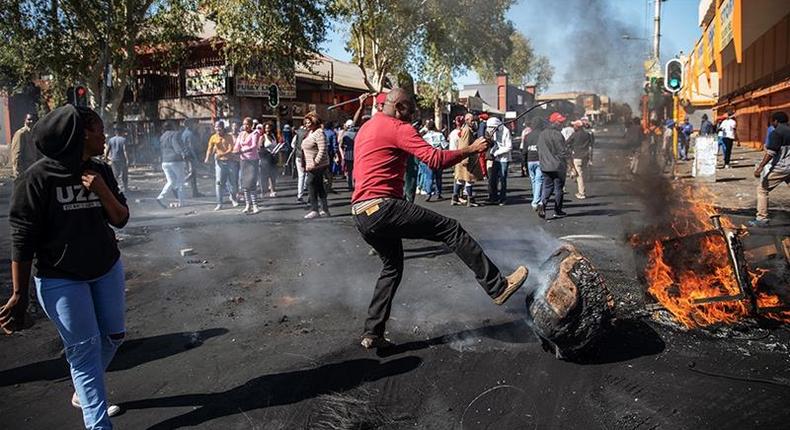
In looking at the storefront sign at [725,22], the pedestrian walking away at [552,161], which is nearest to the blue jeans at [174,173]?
the pedestrian walking away at [552,161]

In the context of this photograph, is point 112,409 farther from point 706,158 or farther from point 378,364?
point 706,158

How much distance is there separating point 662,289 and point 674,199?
732 centimetres

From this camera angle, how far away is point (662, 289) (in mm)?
4703

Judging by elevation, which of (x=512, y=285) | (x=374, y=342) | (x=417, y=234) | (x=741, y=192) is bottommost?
(x=374, y=342)

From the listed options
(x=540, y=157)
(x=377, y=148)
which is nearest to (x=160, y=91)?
(x=540, y=157)

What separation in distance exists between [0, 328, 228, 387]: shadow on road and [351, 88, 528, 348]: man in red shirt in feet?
4.70

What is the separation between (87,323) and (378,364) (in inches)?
72.7

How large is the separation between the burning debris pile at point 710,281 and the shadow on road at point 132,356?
3789 mm

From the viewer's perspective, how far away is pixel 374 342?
13.1 feet

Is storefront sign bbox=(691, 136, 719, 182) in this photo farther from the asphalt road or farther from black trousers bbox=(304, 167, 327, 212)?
black trousers bbox=(304, 167, 327, 212)

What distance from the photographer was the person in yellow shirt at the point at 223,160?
1060 centimetres

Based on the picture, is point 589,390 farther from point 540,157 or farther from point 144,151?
point 144,151

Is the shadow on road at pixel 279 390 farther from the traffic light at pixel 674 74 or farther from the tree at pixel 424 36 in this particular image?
the tree at pixel 424 36

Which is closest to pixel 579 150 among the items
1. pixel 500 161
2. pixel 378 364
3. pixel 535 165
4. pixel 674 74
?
pixel 500 161
